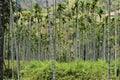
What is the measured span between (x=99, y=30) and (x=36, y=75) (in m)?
55.8

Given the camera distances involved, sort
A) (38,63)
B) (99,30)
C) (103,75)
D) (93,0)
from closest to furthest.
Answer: (103,75), (38,63), (93,0), (99,30)

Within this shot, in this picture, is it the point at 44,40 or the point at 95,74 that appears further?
the point at 44,40

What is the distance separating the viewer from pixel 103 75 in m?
30.7

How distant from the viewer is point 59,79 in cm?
3164

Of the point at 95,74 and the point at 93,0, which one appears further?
the point at 93,0

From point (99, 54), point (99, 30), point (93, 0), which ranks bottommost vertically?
point (99, 54)

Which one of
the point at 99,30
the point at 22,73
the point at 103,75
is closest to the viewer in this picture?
the point at 103,75

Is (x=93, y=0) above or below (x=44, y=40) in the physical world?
above

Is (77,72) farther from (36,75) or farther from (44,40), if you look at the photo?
(44,40)

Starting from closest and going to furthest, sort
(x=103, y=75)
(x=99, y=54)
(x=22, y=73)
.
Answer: (x=103, y=75)
(x=22, y=73)
(x=99, y=54)

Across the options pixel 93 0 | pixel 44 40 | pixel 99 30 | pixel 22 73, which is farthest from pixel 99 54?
pixel 22 73

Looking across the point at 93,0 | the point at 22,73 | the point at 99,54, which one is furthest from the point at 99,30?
the point at 22,73

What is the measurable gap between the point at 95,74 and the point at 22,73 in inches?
348

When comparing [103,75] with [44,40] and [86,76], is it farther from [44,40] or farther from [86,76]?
[44,40]
